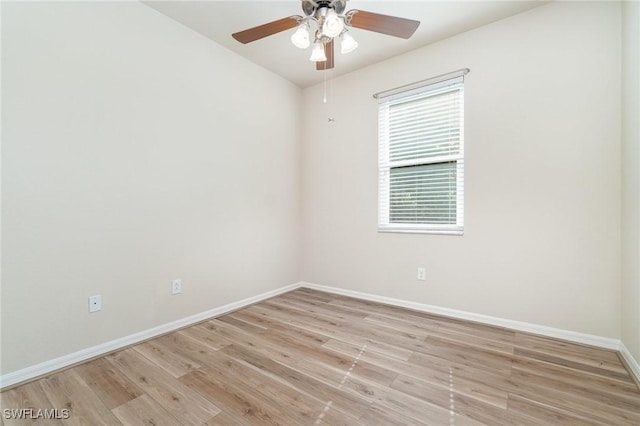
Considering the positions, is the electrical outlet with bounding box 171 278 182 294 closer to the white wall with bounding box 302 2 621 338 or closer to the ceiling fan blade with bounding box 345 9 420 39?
the white wall with bounding box 302 2 621 338

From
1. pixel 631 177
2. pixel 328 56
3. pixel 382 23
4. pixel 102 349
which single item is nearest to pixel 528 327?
pixel 631 177

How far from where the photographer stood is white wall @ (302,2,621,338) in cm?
215

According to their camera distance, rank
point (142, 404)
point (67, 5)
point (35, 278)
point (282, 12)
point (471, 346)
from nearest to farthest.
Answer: point (142, 404) → point (35, 278) → point (67, 5) → point (471, 346) → point (282, 12)

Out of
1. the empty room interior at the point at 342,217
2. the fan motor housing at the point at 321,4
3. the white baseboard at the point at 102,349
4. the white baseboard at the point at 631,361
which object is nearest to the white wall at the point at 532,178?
the empty room interior at the point at 342,217

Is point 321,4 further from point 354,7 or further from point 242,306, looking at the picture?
point 242,306

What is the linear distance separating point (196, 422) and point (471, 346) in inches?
76.4

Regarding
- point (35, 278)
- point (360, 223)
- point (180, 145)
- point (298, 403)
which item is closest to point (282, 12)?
point (180, 145)

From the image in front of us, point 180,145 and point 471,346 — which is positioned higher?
point 180,145

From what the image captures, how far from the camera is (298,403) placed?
5.04 ft

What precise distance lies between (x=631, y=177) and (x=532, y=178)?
576 mm

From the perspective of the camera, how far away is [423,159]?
2.98 m

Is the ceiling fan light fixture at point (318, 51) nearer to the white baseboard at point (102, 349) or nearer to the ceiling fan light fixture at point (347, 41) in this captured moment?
the ceiling fan light fixture at point (347, 41)

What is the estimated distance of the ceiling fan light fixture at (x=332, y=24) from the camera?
5.35 feet

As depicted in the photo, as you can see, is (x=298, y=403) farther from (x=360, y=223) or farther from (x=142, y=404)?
(x=360, y=223)
